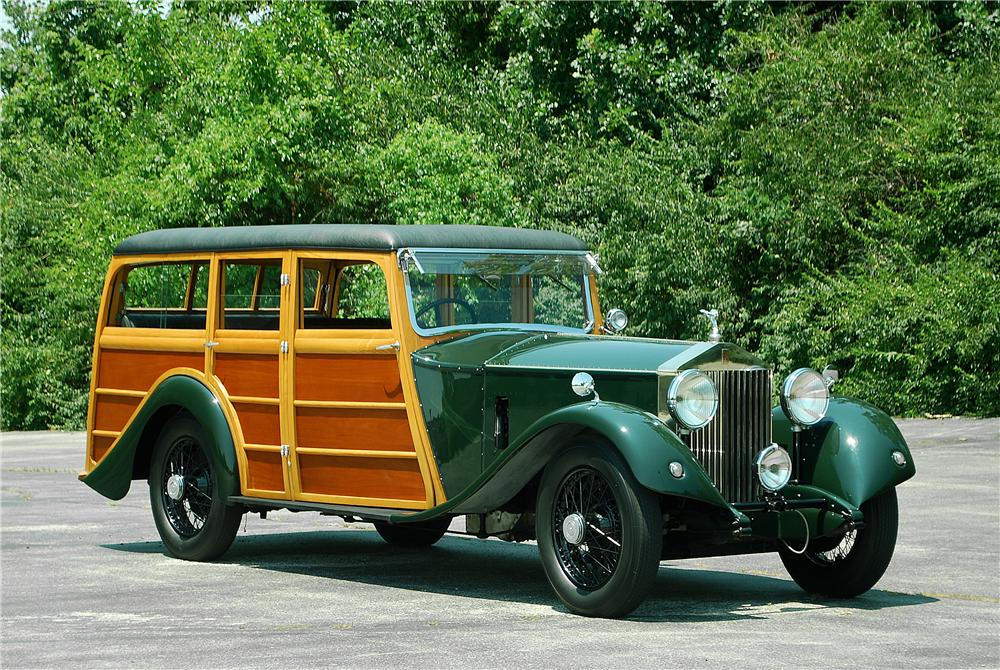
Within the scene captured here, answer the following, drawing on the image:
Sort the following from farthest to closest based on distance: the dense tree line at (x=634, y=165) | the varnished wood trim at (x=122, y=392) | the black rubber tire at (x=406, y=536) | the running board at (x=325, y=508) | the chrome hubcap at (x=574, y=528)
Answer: the dense tree line at (x=634, y=165) < the black rubber tire at (x=406, y=536) < the varnished wood trim at (x=122, y=392) < the running board at (x=325, y=508) < the chrome hubcap at (x=574, y=528)

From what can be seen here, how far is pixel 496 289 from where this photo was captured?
8711 millimetres

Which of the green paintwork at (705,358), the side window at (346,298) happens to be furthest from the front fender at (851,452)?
the side window at (346,298)

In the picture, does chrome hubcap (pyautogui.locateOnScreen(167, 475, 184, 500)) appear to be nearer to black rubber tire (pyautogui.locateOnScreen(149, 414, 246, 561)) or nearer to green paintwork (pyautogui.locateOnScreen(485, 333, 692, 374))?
black rubber tire (pyautogui.locateOnScreen(149, 414, 246, 561))

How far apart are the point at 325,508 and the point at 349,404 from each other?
2.11 feet

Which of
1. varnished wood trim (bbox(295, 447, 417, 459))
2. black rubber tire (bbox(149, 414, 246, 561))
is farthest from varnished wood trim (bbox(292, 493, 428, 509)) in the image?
black rubber tire (bbox(149, 414, 246, 561))

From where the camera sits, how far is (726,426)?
24.2 feet

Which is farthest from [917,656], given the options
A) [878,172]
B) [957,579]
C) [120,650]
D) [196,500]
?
[878,172]

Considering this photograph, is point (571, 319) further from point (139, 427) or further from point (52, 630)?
A: point (52, 630)

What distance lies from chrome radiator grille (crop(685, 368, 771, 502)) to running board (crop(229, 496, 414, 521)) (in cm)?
176

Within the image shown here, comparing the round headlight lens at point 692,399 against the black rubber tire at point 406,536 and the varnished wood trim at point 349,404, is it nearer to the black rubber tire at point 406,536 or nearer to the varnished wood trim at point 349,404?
the varnished wood trim at point 349,404

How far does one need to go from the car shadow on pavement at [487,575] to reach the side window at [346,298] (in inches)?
58.4

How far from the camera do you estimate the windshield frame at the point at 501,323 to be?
832 cm

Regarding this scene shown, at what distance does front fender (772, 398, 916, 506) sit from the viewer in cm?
753

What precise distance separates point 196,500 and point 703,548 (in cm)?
358
